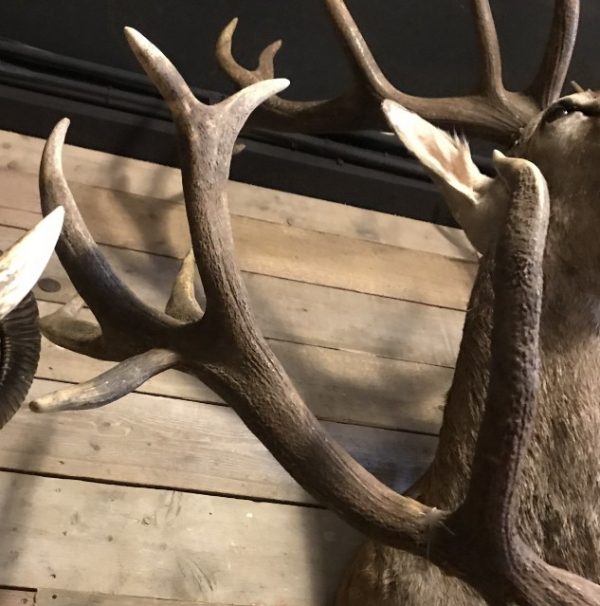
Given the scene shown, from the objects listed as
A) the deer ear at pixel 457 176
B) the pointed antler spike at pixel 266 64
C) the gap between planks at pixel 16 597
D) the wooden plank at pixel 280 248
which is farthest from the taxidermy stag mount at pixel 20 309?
the pointed antler spike at pixel 266 64

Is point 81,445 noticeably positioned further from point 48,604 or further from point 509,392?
point 509,392

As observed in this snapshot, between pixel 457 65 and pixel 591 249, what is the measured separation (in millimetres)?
1248

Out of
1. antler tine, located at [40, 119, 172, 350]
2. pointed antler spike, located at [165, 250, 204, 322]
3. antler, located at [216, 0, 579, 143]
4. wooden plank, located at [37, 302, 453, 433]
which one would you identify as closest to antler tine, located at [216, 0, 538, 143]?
antler, located at [216, 0, 579, 143]

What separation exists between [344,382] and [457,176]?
1.86 feet

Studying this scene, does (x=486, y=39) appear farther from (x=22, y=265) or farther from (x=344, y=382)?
→ (x=22, y=265)

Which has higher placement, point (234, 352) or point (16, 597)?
point (234, 352)

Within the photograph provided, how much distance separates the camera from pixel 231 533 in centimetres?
119

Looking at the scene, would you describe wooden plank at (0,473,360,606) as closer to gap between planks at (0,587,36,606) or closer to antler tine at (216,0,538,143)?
gap between planks at (0,587,36,606)

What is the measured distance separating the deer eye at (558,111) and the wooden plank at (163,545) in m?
0.68

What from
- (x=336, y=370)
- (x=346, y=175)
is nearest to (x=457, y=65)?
(x=346, y=175)

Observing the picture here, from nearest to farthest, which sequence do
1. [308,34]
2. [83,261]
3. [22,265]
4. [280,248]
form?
[22,265], [83,261], [280,248], [308,34]

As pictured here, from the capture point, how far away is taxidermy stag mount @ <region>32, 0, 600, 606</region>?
0.68m

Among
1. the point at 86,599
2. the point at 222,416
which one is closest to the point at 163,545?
the point at 86,599

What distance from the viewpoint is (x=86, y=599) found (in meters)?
1.07
